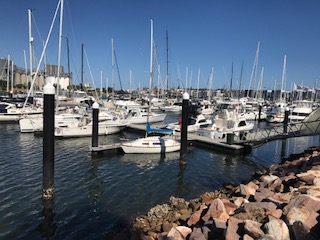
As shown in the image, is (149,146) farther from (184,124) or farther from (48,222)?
(48,222)

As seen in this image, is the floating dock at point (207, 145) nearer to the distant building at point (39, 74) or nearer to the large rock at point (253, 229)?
the distant building at point (39, 74)

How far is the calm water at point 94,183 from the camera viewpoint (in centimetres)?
1066

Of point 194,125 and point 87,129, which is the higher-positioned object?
point 194,125

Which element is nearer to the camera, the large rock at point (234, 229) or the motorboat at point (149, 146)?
the large rock at point (234, 229)

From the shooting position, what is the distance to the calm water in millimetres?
10664

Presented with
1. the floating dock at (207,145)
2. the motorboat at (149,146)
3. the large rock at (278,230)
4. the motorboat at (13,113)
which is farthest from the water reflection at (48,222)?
the motorboat at (13,113)

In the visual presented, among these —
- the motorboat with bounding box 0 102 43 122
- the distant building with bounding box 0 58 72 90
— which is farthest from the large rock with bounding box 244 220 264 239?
the motorboat with bounding box 0 102 43 122

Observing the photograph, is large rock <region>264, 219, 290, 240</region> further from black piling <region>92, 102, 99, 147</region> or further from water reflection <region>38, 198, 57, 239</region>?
black piling <region>92, 102, 99, 147</region>

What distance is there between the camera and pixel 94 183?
15352 mm

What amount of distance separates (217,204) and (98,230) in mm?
4403

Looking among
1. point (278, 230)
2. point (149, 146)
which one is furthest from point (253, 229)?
point (149, 146)

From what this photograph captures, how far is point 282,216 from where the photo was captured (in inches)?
270

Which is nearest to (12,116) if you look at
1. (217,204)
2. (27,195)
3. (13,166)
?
(13,166)

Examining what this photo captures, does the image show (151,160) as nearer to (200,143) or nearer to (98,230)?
(200,143)
